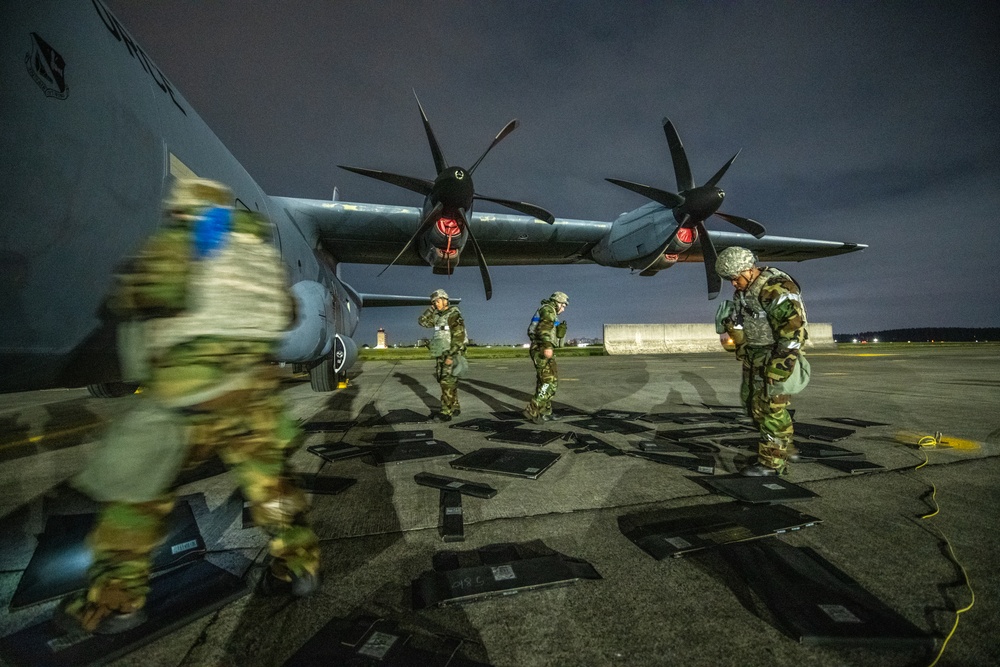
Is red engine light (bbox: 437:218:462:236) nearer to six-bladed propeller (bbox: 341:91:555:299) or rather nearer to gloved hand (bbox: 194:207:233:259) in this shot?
six-bladed propeller (bbox: 341:91:555:299)

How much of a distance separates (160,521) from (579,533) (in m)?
2.04

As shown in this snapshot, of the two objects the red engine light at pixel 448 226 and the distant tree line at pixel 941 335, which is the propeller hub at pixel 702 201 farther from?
the distant tree line at pixel 941 335

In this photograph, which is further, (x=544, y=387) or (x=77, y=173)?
(x=544, y=387)

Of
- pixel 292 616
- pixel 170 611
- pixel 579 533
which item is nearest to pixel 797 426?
pixel 579 533

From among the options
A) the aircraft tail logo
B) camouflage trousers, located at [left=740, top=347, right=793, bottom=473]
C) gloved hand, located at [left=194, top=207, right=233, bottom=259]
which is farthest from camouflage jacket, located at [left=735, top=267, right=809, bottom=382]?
the aircraft tail logo

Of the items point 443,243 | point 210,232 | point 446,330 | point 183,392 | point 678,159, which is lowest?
point 183,392

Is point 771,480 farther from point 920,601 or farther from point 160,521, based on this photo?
point 160,521

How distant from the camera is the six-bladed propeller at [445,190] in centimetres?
713

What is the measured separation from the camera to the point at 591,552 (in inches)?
84.6

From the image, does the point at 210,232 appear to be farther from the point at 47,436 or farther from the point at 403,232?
the point at 403,232

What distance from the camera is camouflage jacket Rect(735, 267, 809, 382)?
10.8 feet

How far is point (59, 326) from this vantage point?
9.45 ft

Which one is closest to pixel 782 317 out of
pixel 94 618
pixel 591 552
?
pixel 591 552

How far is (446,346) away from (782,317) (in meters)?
4.22
